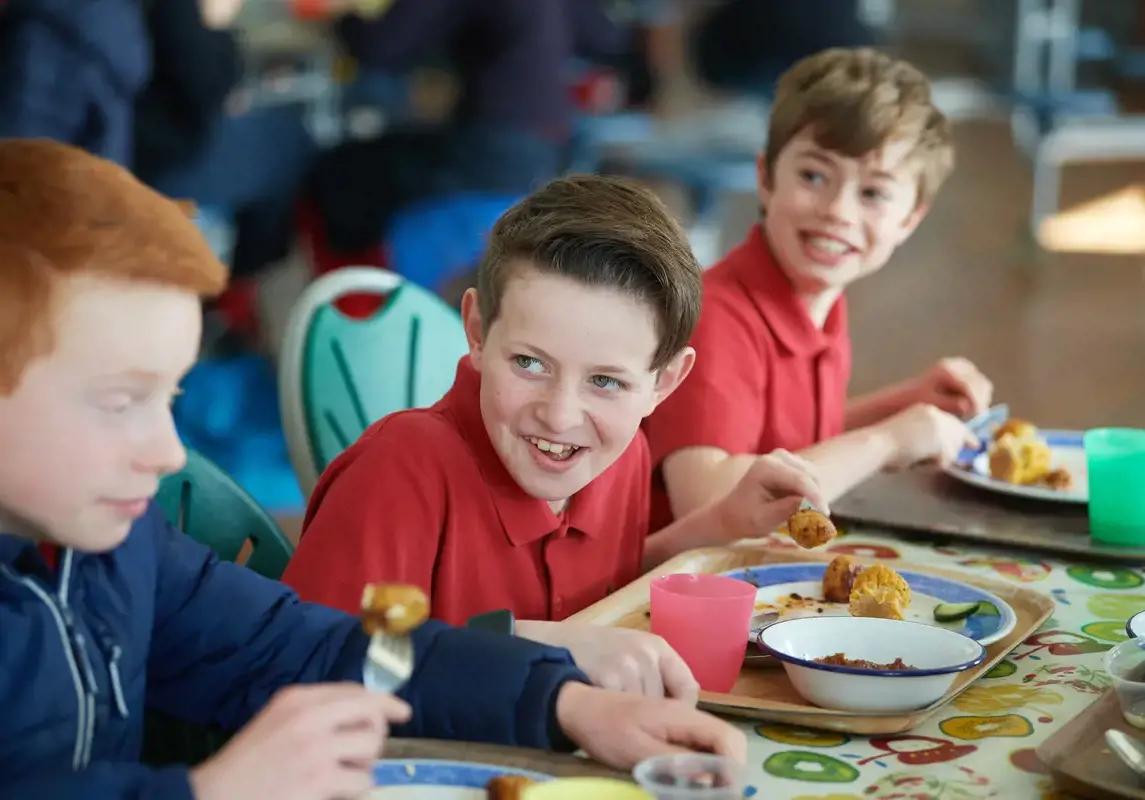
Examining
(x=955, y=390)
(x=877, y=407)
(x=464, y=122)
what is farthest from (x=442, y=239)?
(x=955, y=390)

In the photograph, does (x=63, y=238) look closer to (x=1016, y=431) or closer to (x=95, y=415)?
(x=95, y=415)

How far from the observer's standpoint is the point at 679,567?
1.35 meters

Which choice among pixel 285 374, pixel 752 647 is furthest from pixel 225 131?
pixel 752 647

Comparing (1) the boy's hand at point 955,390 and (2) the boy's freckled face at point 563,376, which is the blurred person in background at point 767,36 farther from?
(2) the boy's freckled face at point 563,376

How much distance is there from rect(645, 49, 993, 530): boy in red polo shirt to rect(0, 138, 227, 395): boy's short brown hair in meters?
0.91

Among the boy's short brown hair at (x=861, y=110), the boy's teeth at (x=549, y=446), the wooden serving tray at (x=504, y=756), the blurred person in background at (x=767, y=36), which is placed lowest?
the wooden serving tray at (x=504, y=756)

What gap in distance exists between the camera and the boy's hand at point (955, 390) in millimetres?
1996

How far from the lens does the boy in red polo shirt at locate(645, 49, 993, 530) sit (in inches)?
66.9

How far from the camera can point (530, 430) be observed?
47.8 inches

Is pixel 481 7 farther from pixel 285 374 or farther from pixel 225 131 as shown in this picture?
pixel 285 374

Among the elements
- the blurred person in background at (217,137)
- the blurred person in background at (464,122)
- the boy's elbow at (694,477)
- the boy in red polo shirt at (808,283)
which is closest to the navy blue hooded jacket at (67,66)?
the blurred person in background at (217,137)

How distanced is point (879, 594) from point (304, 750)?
1.96 ft

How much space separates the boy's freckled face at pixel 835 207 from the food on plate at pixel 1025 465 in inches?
10.9

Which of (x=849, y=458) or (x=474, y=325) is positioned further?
(x=849, y=458)
